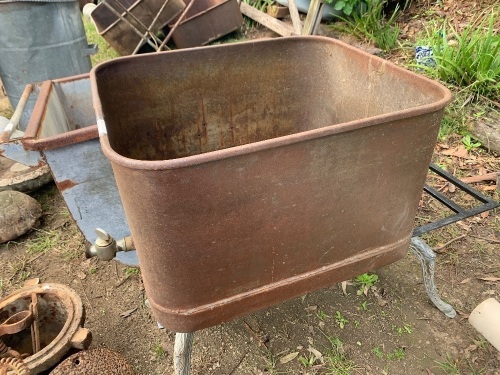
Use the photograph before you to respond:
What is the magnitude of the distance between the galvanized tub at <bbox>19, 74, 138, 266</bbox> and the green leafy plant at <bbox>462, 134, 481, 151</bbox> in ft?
6.99

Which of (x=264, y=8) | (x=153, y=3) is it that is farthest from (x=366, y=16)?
(x=153, y=3)

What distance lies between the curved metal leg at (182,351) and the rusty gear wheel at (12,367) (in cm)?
45

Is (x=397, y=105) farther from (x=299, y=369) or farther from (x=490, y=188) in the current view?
(x=490, y=188)

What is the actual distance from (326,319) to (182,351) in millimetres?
732

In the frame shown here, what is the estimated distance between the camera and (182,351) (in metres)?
1.19

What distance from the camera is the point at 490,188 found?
2.25m

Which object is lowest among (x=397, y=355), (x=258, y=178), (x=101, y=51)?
(x=397, y=355)

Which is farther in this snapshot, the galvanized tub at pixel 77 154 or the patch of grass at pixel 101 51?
the patch of grass at pixel 101 51

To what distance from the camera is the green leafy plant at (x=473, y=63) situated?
2516mm

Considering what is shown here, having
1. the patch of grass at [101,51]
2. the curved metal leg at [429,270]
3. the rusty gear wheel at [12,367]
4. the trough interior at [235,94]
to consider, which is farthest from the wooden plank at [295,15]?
the rusty gear wheel at [12,367]

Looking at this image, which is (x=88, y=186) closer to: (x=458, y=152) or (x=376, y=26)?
(x=458, y=152)

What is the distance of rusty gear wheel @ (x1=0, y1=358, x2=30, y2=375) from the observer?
1.17 meters

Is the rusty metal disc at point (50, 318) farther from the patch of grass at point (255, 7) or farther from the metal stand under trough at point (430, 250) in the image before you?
the patch of grass at point (255, 7)

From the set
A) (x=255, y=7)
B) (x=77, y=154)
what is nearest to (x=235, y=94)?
(x=77, y=154)
